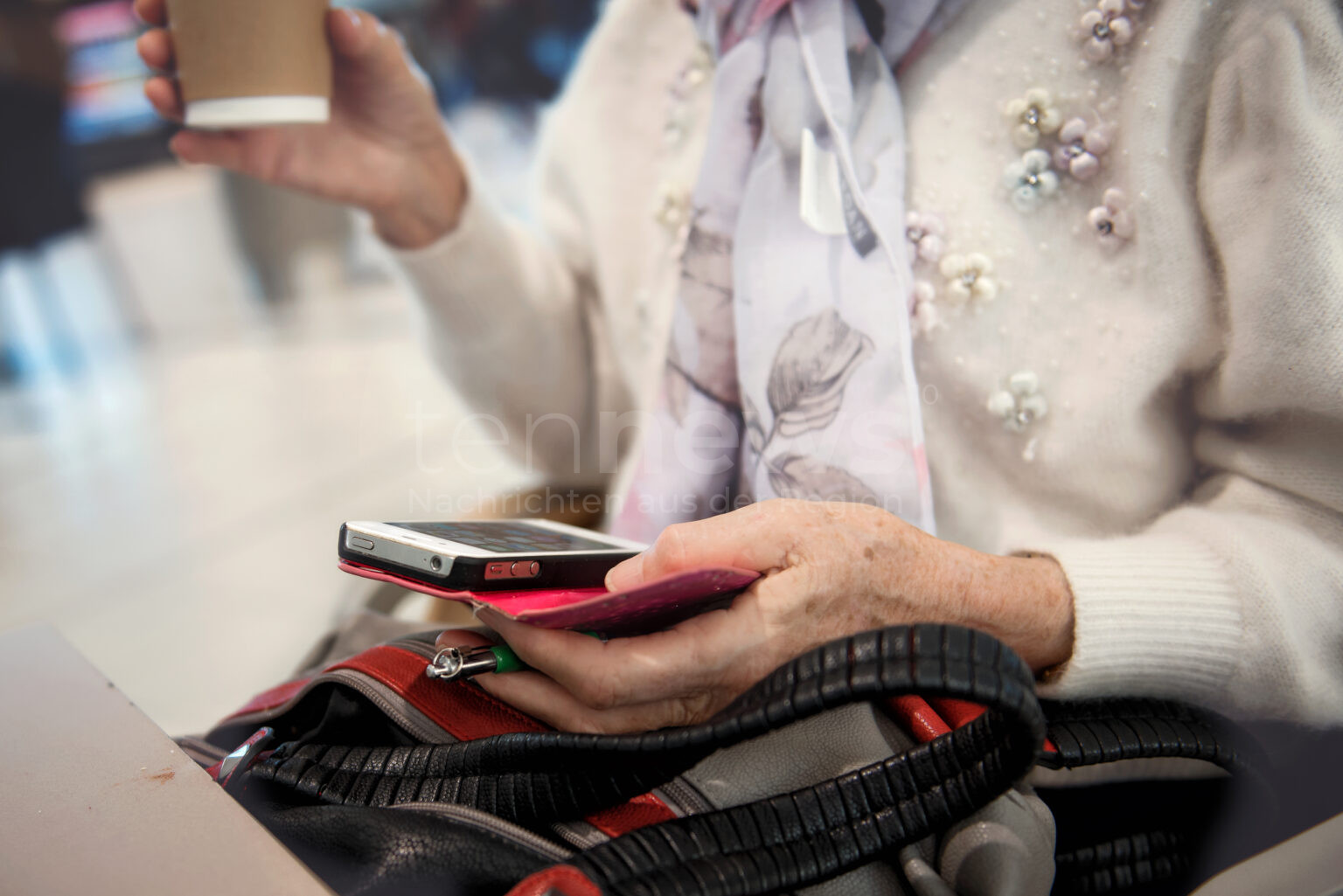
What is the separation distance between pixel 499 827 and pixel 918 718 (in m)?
0.19

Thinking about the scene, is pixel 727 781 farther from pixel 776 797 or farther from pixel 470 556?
pixel 470 556

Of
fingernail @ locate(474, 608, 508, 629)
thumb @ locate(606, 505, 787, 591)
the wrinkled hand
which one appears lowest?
fingernail @ locate(474, 608, 508, 629)

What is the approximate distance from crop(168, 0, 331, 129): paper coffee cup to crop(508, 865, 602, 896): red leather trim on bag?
532mm

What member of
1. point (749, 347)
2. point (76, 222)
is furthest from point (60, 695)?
point (76, 222)

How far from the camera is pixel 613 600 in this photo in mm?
307

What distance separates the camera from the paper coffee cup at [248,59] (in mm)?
542

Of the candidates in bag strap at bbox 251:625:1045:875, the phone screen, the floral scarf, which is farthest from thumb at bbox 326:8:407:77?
bag strap at bbox 251:625:1045:875

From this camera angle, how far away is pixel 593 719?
0.37 m

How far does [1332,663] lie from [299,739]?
57 cm

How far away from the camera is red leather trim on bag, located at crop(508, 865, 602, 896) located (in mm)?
266

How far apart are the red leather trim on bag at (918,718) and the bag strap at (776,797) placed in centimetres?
3

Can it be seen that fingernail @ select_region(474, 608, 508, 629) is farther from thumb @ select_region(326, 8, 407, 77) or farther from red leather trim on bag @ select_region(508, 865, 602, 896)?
thumb @ select_region(326, 8, 407, 77)

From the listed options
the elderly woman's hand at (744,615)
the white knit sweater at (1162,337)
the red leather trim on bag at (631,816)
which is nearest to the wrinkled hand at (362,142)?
the white knit sweater at (1162,337)

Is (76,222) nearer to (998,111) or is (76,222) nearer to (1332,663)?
(998,111)
